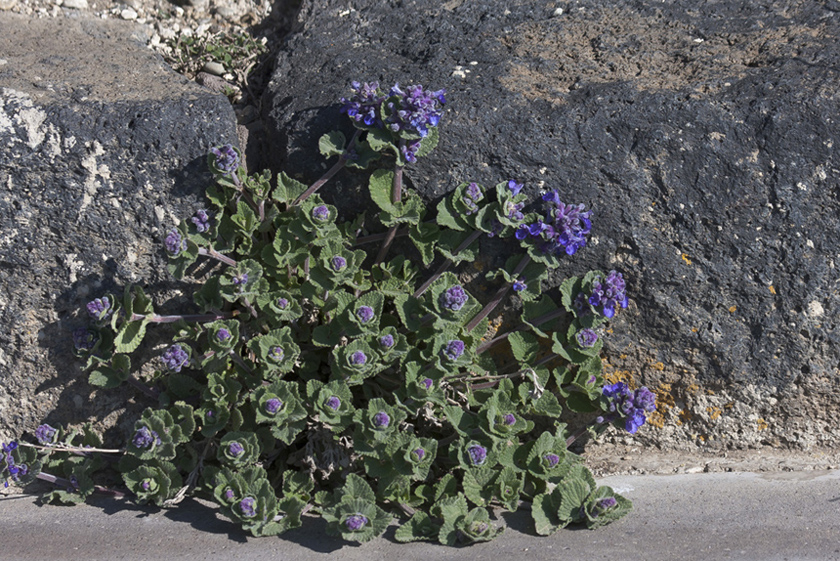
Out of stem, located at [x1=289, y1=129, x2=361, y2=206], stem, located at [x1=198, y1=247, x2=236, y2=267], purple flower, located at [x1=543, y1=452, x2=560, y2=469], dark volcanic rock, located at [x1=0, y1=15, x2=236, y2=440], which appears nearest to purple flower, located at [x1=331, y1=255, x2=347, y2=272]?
stem, located at [x1=289, y1=129, x2=361, y2=206]

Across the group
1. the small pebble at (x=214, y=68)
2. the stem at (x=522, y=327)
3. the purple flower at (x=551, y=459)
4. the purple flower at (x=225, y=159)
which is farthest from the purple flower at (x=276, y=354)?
the small pebble at (x=214, y=68)

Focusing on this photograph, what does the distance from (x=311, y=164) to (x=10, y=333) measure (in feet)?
4.94

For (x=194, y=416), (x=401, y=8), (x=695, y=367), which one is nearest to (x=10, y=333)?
(x=194, y=416)

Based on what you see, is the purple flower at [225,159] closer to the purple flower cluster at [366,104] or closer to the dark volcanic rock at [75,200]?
the dark volcanic rock at [75,200]

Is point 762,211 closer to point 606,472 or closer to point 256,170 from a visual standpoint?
point 606,472

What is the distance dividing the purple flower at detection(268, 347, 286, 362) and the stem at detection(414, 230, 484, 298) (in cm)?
61

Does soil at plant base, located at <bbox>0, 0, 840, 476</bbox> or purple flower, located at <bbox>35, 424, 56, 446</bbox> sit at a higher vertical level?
soil at plant base, located at <bbox>0, 0, 840, 476</bbox>

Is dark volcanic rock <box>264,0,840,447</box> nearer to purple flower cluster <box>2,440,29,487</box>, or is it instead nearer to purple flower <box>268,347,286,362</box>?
purple flower <box>268,347,286,362</box>

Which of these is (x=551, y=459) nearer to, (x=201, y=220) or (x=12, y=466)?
(x=201, y=220)

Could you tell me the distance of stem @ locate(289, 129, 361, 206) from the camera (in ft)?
10.5

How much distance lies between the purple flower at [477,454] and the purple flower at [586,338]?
595mm

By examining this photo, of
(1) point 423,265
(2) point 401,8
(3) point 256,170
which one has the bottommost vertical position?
(1) point 423,265

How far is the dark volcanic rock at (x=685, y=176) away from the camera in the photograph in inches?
125

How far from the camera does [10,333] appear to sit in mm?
3355
